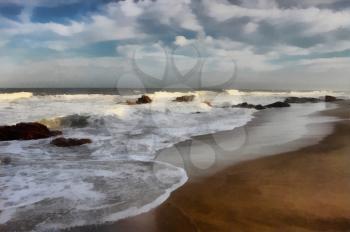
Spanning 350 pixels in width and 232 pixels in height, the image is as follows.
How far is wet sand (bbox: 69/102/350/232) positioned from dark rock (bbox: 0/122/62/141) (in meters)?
5.74

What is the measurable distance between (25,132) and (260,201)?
761 centimetres

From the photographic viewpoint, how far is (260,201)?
16.4 feet

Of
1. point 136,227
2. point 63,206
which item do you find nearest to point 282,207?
point 136,227

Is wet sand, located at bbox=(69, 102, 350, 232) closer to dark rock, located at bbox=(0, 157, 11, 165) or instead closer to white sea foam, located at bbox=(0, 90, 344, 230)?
white sea foam, located at bbox=(0, 90, 344, 230)

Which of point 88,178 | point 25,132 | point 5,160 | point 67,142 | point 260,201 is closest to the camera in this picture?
point 260,201

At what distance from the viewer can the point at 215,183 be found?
5949 mm

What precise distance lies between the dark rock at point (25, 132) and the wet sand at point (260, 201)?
18.8ft

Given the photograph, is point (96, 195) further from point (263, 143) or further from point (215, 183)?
point (263, 143)

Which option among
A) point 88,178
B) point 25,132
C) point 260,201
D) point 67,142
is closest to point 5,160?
point 67,142

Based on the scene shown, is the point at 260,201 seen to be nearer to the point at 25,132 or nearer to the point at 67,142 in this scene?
the point at 67,142

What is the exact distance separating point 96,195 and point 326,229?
294 centimetres

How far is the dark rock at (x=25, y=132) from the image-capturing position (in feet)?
33.7

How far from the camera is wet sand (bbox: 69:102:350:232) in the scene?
13.9 ft

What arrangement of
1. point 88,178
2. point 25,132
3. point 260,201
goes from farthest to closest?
1. point 25,132
2. point 88,178
3. point 260,201
